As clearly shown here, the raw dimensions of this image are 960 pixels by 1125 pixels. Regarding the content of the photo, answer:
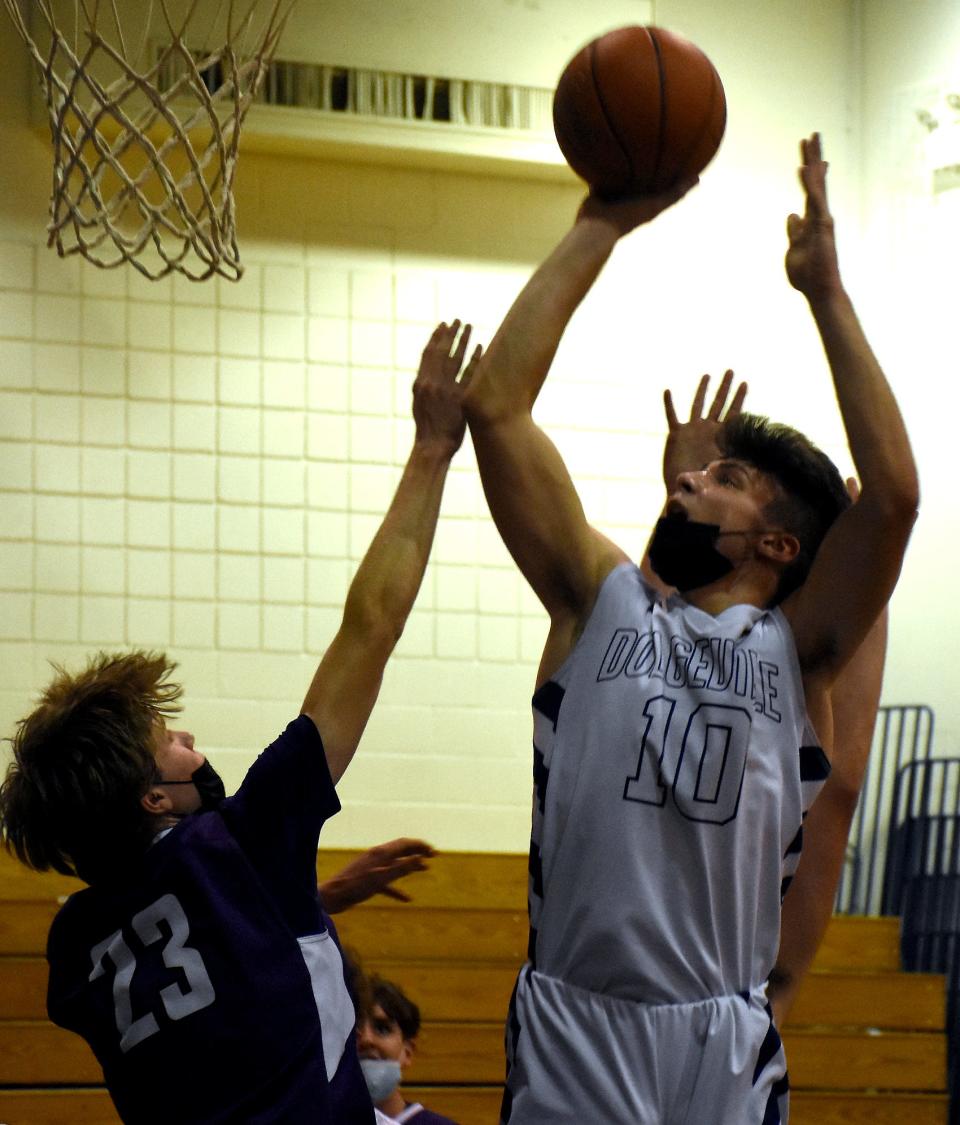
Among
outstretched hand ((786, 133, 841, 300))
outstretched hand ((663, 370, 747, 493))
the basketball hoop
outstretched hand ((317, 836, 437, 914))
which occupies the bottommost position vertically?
outstretched hand ((317, 836, 437, 914))

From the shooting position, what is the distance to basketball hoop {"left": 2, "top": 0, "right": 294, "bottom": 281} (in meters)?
4.79

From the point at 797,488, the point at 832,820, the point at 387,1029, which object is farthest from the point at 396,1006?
the point at 797,488

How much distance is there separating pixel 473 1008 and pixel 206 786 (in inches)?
118

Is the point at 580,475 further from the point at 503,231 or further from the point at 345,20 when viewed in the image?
the point at 345,20

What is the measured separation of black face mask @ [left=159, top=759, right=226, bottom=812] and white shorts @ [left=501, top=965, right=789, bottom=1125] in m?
0.53

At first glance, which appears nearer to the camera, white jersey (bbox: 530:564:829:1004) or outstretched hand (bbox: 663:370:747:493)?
white jersey (bbox: 530:564:829:1004)

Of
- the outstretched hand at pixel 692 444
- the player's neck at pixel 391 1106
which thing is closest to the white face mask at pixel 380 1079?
the player's neck at pixel 391 1106

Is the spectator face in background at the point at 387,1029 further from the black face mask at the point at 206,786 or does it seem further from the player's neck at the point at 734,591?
the player's neck at the point at 734,591

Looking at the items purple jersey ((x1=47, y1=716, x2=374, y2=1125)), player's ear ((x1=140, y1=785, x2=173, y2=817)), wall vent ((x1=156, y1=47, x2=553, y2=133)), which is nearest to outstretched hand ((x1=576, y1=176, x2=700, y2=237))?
purple jersey ((x1=47, y1=716, x2=374, y2=1125))

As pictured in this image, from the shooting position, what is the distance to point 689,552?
231 centimetres

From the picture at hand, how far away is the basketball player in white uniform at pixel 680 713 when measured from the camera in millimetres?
2059

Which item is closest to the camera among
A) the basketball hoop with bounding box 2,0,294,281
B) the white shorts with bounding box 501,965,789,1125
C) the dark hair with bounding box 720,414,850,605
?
the white shorts with bounding box 501,965,789,1125

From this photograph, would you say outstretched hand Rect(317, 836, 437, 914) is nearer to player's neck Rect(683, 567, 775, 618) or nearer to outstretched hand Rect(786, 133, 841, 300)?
player's neck Rect(683, 567, 775, 618)

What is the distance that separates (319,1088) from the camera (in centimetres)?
208
